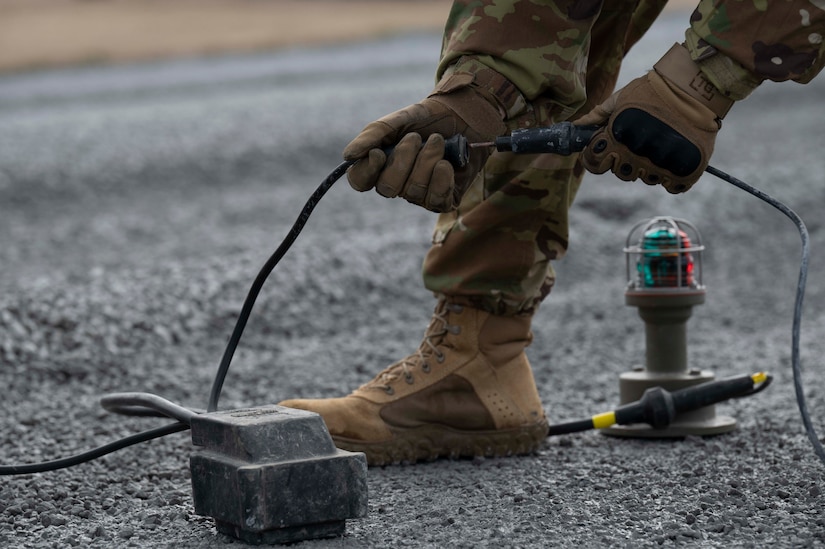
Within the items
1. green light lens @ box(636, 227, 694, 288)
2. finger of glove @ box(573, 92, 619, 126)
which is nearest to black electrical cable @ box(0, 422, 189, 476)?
finger of glove @ box(573, 92, 619, 126)

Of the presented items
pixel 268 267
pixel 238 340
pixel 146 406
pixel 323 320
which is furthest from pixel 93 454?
pixel 323 320

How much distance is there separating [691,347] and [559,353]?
52 cm

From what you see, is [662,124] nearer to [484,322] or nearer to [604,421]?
[484,322]

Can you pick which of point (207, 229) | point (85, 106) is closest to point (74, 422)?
point (207, 229)

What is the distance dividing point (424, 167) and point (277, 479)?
0.60 m

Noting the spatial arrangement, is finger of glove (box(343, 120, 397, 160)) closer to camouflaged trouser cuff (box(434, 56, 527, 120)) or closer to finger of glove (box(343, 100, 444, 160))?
finger of glove (box(343, 100, 444, 160))

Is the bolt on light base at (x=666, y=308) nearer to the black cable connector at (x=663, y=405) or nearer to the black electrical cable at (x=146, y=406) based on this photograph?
the black cable connector at (x=663, y=405)

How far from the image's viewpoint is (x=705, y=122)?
1.86 m

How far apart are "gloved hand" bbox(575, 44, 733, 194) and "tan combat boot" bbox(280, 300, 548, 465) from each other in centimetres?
64

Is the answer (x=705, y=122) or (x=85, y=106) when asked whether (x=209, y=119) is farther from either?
(x=705, y=122)

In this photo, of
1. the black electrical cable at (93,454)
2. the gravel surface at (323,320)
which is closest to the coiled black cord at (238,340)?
the black electrical cable at (93,454)

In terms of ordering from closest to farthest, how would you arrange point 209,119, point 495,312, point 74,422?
point 495,312 → point 74,422 → point 209,119

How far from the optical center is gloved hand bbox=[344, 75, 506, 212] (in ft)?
6.08

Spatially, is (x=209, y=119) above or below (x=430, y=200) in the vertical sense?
above
